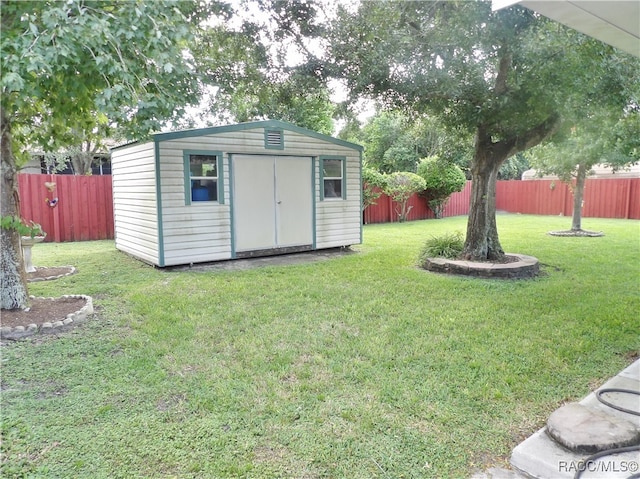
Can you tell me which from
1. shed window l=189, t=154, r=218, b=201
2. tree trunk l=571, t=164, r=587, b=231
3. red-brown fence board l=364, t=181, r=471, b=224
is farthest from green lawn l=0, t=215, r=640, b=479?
red-brown fence board l=364, t=181, r=471, b=224

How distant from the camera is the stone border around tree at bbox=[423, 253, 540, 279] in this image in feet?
21.3

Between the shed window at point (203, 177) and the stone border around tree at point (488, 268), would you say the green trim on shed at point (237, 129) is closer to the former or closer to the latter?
the shed window at point (203, 177)

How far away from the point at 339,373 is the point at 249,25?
20.8 feet

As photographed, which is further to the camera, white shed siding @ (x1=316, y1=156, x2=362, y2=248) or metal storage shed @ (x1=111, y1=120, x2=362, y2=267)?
white shed siding @ (x1=316, y1=156, x2=362, y2=248)

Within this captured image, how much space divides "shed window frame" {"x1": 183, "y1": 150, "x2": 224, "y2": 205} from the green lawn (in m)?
1.70

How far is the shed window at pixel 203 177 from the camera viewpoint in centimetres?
725

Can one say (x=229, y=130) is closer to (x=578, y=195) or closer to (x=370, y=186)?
(x=370, y=186)

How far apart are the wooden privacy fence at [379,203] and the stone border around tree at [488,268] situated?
812 cm

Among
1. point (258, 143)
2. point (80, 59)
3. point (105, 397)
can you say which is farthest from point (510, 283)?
point (80, 59)

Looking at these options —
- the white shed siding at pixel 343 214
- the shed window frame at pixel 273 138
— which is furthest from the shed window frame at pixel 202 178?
the white shed siding at pixel 343 214

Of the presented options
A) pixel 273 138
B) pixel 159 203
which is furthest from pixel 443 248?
pixel 159 203

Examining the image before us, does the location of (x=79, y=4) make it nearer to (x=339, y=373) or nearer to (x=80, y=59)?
(x=80, y=59)

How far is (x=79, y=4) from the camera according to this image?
3.07 m

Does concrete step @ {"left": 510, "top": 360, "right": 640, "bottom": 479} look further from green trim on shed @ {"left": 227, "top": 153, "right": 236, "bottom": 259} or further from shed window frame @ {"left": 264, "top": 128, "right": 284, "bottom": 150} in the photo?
shed window frame @ {"left": 264, "top": 128, "right": 284, "bottom": 150}
